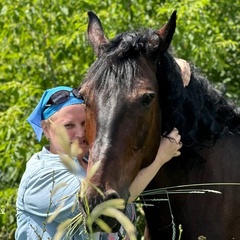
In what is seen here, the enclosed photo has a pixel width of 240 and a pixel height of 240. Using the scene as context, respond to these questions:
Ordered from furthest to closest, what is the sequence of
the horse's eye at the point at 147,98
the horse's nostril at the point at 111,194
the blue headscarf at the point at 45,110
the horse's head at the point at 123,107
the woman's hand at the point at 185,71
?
the blue headscarf at the point at 45,110, the woman's hand at the point at 185,71, the horse's eye at the point at 147,98, the horse's head at the point at 123,107, the horse's nostril at the point at 111,194

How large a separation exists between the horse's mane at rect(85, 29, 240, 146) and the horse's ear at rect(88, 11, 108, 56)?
18 cm

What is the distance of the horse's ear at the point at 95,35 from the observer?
4184mm

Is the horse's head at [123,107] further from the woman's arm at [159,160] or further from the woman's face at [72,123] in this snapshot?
the woman's face at [72,123]

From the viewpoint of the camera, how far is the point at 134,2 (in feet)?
26.0

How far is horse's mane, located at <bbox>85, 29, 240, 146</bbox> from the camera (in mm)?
3797

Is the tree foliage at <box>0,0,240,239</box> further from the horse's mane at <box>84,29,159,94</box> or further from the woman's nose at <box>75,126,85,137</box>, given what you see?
the horse's mane at <box>84,29,159,94</box>

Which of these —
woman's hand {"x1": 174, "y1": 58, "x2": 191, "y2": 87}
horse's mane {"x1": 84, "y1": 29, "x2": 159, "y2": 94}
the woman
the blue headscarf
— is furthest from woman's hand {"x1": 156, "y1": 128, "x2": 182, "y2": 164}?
the blue headscarf

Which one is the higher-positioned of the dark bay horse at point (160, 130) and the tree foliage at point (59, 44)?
the dark bay horse at point (160, 130)

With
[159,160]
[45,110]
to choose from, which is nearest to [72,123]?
[45,110]

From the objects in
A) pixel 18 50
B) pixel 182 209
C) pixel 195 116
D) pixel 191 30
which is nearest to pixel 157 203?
pixel 182 209

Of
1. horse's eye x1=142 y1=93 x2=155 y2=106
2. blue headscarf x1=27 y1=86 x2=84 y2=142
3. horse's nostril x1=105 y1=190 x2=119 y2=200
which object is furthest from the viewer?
blue headscarf x1=27 y1=86 x2=84 y2=142

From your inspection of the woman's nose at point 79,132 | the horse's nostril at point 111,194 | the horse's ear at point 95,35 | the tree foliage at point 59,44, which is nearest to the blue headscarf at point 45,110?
the woman's nose at point 79,132

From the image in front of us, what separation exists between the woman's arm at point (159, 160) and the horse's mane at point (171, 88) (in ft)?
0.22

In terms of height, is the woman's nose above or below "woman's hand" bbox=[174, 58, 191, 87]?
below
